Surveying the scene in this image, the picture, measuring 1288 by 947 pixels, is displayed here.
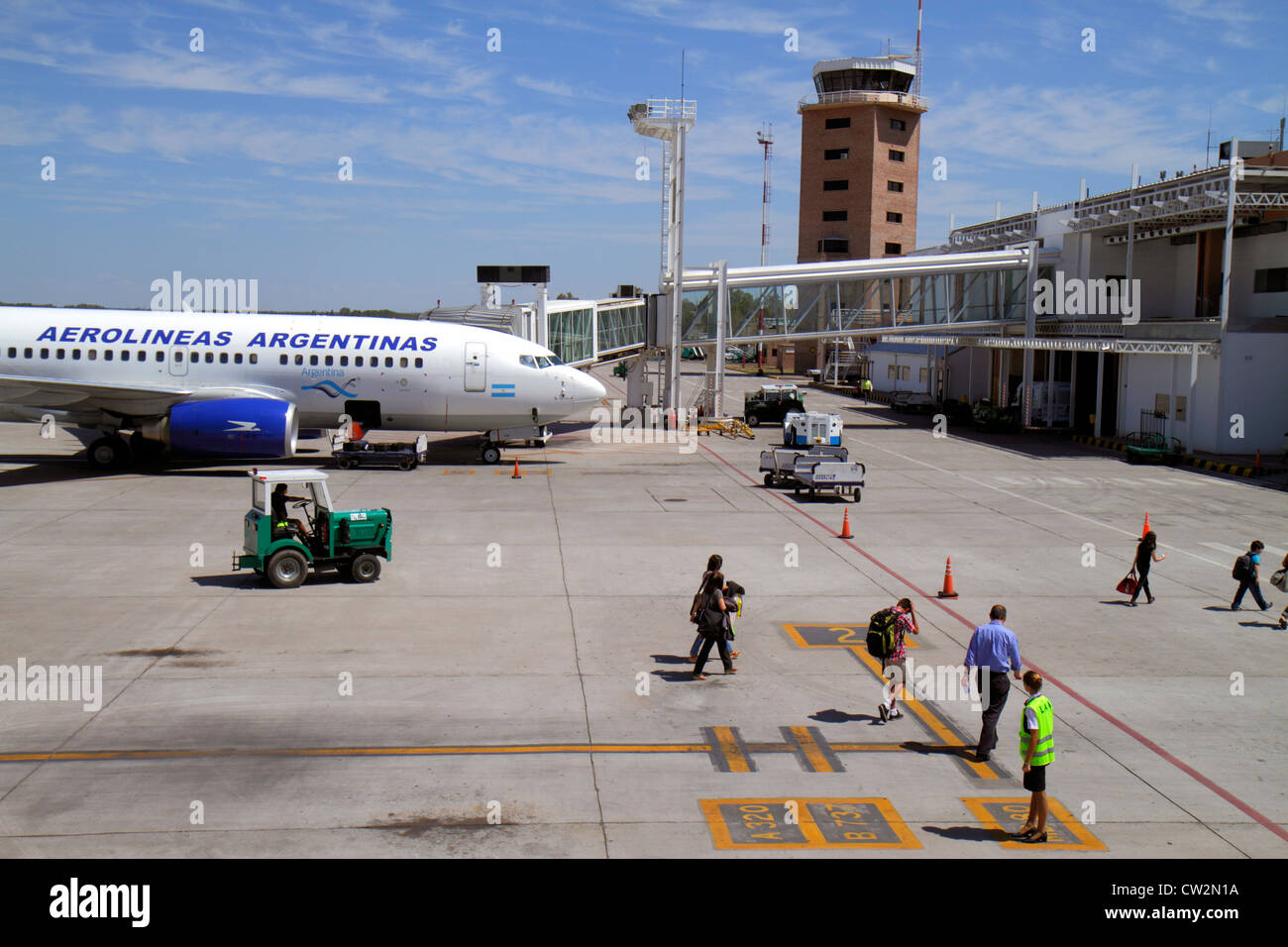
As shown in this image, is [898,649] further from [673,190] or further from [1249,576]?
[673,190]

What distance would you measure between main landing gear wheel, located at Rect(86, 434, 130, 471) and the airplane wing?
1.42 meters

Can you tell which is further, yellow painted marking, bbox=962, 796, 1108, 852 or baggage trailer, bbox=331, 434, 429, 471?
baggage trailer, bbox=331, 434, 429, 471

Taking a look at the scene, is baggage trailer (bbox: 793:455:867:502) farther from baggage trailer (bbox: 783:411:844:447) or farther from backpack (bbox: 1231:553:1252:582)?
backpack (bbox: 1231:553:1252:582)

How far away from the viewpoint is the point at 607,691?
14914mm

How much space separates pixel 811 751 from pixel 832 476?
19.9m

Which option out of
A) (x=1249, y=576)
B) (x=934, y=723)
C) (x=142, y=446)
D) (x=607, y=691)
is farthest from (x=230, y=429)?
(x=1249, y=576)

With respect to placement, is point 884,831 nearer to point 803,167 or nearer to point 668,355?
point 668,355

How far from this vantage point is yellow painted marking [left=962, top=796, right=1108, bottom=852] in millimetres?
10305

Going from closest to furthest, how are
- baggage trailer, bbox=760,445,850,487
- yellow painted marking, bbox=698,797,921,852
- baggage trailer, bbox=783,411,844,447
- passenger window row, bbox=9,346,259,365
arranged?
yellow painted marking, bbox=698,797,921,852, baggage trailer, bbox=760,445,850,487, passenger window row, bbox=9,346,259,365, baggage trailer, bbox=783,411,844,447

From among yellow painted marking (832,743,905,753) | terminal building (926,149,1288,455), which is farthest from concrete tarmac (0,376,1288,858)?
terminal building (926,149,1288,455)

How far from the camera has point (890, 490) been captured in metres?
34.8

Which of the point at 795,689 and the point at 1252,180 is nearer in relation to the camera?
the point at 795,689
